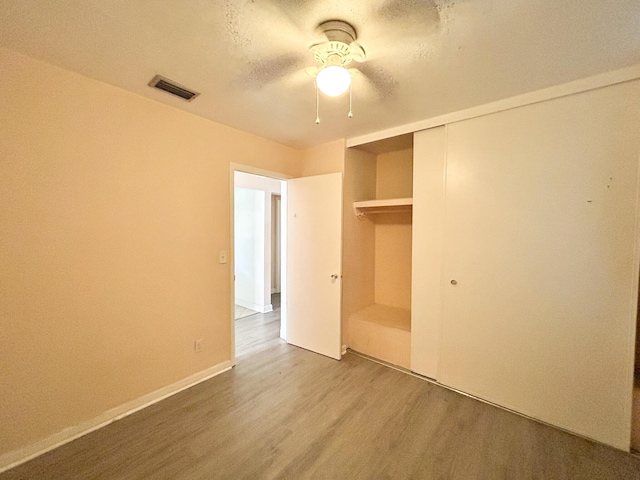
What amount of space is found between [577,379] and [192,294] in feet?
10.1

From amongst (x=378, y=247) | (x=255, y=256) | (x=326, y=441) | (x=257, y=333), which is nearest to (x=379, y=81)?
(x=378, y=247)

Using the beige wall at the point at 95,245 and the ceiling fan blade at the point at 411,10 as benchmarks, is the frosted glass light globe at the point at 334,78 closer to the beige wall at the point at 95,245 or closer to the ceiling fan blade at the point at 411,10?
the ceiling fan blade at the point at 411,10

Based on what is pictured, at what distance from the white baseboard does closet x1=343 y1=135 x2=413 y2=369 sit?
5.43ft

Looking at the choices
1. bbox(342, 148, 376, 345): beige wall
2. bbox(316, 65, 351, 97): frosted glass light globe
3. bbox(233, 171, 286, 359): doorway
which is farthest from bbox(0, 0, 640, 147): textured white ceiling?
bbox(233, 171, 286, 359): doorway

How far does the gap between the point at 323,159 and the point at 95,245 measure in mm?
2329

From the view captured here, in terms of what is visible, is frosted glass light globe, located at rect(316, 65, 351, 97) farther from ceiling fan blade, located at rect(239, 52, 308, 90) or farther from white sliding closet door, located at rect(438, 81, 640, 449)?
white sliding closet door, located at rect(438, 81, 640, 449)

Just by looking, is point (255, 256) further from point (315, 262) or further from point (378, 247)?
point (378, 247)

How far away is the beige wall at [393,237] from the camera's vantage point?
10.5ft

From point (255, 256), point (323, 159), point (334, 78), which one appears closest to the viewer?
point (334, 78)

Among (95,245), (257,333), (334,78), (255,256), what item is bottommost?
(257,333)

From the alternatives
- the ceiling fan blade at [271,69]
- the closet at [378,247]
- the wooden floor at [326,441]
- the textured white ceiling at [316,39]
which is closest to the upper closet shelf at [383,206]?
the closet at [378,247]

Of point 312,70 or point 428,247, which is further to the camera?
point 428,247

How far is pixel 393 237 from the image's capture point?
10.9 ft

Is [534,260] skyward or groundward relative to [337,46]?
groundward
